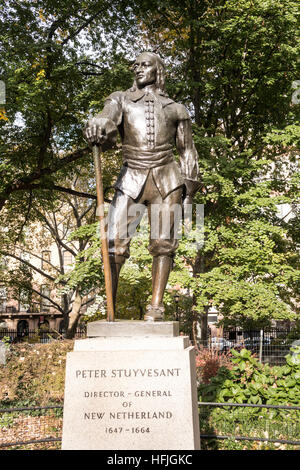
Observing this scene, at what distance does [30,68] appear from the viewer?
504 inches

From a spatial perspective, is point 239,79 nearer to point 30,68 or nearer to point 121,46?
point 121,46

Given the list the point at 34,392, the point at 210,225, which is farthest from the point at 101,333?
the point at 210,225

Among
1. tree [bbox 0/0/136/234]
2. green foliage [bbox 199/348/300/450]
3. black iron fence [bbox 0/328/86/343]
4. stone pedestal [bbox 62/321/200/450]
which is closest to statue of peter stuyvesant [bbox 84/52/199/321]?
stone pedestal [bbox 62/321/200/450]

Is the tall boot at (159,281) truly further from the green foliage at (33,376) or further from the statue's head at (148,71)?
the green foliage at (33,376)

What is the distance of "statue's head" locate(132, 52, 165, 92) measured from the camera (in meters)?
4.91

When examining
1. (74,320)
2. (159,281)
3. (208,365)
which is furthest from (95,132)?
(74,320)

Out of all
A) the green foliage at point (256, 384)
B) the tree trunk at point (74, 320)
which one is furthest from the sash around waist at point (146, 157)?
the tree trunk at point (74, 320)

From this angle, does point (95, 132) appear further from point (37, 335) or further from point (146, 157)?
point (37, 335)

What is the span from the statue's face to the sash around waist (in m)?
0.73

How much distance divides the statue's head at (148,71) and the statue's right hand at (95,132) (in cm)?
87

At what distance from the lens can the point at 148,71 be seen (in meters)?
4.91

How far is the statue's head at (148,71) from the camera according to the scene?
491cm

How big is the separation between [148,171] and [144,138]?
33 cm

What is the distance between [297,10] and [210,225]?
21.5ft
